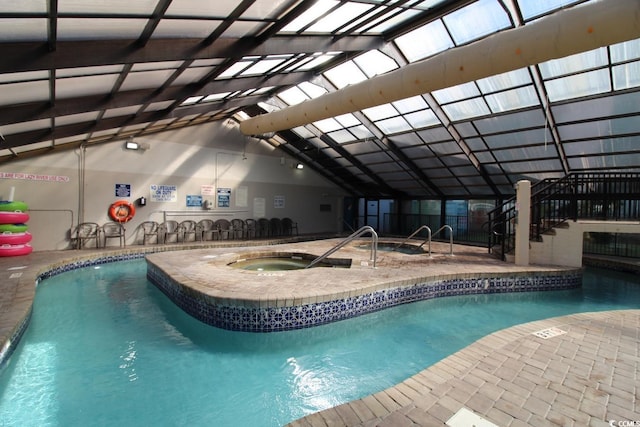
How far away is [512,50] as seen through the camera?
426 centimetres

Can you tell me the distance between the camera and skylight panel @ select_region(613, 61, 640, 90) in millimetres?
5676

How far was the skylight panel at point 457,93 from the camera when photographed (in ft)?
23.4

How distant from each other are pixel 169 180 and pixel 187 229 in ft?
5.65

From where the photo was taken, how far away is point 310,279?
4.86 m

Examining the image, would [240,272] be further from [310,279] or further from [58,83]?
[58,83]

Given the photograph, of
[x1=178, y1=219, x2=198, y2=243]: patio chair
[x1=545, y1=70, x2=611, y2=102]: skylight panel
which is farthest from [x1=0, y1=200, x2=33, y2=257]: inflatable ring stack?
[x1=545, y1=70, x2=611, y2=102]: skylight panel

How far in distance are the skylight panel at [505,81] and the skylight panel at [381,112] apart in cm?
236

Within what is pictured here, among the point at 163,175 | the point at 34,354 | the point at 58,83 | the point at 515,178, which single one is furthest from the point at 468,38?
the point at 163,175

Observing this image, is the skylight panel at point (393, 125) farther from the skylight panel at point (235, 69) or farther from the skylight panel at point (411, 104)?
the skylight panel at point (235, 69)

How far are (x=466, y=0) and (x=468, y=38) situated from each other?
1.01 meters

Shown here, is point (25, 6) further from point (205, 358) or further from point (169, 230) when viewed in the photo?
point (169, 230)

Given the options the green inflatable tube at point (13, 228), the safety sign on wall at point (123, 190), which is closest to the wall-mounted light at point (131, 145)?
the safety sign on wall at point (123, 190)

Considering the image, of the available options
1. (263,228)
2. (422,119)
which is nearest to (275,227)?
(263,228)

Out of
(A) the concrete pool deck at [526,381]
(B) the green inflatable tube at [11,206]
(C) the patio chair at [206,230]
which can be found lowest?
(A) the concrete pool deck at [526,381]
